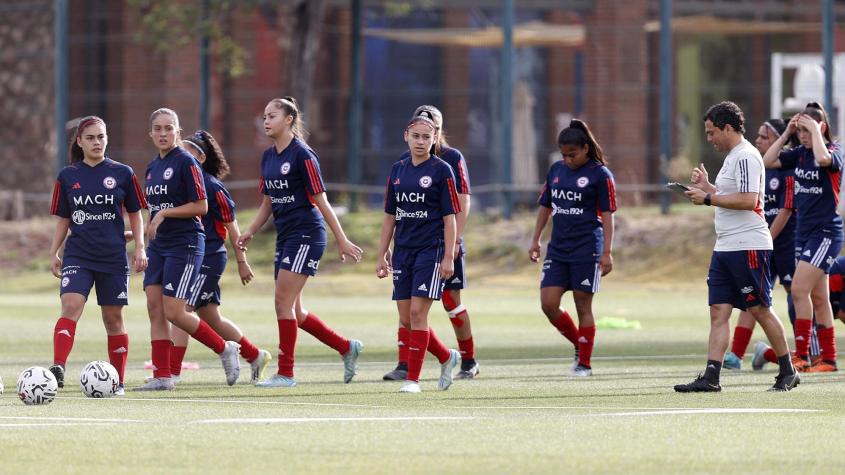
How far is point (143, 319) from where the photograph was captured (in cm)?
2177

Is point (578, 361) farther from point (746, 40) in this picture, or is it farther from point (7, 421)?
point (746, 40)

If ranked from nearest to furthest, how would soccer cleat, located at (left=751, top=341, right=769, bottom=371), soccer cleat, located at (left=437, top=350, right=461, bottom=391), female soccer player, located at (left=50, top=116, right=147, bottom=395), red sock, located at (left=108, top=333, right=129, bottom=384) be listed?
1. female soccer player, located at (left=50, top=116, right=147, bottom=395)
2. red sock, located at (left=108, top=333, right=129, bottom=384)
3. soccer cleat, located at (left=437, top=350, right=461, bottom=391)
4. soccer cleat, located at (left=751, top=341, right=769, bottom=371)

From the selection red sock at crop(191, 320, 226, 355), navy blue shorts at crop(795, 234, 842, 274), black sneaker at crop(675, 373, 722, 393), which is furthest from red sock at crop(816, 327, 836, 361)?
red sock at crop(191, 320, 226, 355)

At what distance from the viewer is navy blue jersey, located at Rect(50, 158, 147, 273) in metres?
12.2

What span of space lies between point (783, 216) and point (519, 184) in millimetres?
21351

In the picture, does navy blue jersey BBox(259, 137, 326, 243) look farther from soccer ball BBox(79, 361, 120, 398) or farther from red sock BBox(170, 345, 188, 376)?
soccer ball BBox(79, 361, 120, 398)

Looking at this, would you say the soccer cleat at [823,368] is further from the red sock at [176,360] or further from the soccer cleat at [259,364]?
the red sock at [176,360]

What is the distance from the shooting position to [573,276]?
1398 cm

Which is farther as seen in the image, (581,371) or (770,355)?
(770,355)

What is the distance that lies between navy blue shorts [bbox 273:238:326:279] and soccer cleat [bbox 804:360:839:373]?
401cm

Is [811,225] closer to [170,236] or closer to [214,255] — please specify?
[214,255]

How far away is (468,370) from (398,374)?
2.13 feet

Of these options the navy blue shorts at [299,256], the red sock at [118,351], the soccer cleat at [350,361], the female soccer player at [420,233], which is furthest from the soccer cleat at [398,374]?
the red sock at [118,351]

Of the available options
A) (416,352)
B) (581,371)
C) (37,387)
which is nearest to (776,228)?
(581,371)
